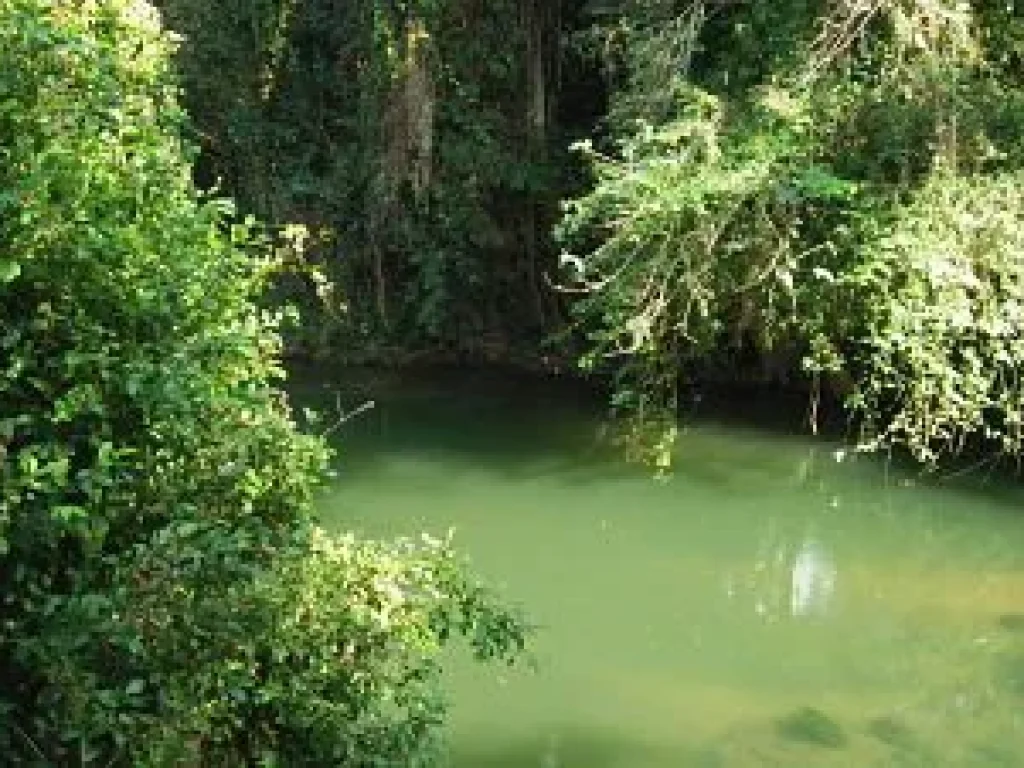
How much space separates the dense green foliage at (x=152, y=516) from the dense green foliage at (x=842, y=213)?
395 centimetres

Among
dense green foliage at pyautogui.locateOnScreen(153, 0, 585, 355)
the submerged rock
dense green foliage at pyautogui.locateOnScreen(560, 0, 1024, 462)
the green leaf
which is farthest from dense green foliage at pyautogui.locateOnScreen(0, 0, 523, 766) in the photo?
dense green foliage at pyautogui.locateOnScreen(153, 0, 585, 355)

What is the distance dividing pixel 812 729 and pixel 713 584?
1.53 metres

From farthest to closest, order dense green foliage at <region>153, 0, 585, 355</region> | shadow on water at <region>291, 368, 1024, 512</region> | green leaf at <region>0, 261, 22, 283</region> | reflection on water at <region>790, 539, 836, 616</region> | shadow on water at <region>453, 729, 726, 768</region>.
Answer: dense green foliage at <region>153, 0, 585, 355</region>
shadow on water at <region>291, 368, 1024, 512</region>
reflection on water at <region>790, 539, 836, 616</region>
shadow on water at <region>453, 729, 726, 768</region>
green leaf at <region>0, 261, 22, 283</region>

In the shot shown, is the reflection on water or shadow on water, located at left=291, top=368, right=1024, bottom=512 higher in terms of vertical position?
shadow on water, located at left=291, top=368, right=1024, bottom=512

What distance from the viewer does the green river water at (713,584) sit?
5227 millimetres

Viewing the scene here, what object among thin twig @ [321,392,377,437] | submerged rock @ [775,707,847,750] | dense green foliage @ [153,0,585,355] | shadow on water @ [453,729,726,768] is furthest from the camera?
dense green foliage @ [153,0,585,355]

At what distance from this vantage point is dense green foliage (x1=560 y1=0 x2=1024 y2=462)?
7.19 m

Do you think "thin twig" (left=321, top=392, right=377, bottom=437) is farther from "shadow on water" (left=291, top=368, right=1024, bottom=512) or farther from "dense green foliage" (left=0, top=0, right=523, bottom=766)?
"dense green foliage" (left=0, top=0, right=523, bottom=766)

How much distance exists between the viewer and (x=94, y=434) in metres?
3.22

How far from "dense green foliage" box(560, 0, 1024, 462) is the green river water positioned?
38 cm

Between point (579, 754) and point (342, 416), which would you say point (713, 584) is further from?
point (342, 416)

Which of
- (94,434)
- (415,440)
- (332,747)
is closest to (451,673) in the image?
(332,747)

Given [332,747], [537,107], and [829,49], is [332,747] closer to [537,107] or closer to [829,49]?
[829,49]

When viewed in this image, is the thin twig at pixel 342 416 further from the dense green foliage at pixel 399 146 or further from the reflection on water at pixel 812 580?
the reflection on water at pixel 812 580
